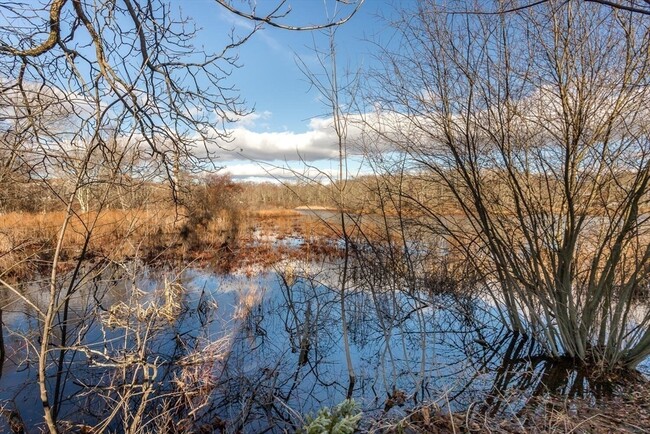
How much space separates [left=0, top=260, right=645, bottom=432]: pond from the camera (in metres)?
4.08

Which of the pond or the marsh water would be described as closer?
the pond

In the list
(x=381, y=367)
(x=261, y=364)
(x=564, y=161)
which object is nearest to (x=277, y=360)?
(x=261, y=364)

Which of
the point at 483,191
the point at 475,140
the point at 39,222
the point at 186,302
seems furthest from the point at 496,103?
the point at 39,222

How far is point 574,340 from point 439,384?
196 centimetres

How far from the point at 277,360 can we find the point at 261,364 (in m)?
0.28

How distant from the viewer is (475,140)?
5250 mm

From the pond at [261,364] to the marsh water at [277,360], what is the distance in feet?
0.08

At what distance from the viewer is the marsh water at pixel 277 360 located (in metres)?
4.19

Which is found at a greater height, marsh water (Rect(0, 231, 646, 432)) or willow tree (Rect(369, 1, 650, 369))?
willow tree (Rect(369, 1, 650, 369))

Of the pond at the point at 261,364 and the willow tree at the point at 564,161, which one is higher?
the willow tree at the point at 564,161

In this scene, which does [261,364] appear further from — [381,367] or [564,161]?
[564,161]

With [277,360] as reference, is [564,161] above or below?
above

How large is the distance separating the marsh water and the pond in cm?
2

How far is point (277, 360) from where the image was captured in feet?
19.0
